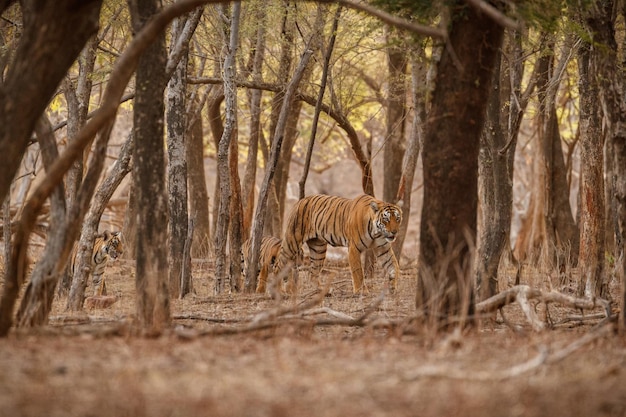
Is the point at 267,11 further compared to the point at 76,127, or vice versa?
the point at 267,11

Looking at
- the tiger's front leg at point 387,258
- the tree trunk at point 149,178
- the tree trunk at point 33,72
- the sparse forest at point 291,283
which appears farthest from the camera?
the tiger's front leg at point 387,258

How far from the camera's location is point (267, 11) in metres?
13.4

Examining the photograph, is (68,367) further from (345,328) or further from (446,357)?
(345,328)

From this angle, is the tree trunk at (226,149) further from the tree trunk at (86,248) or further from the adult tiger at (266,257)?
the adult tiger at (266,257)

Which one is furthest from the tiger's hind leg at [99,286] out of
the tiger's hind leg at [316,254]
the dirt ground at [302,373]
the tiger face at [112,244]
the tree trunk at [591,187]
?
the dirt ground at [302,373]

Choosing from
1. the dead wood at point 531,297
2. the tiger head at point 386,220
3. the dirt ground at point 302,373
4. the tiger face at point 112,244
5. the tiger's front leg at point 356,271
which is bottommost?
the dirt ground at point 302,373

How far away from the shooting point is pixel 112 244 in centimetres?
1421

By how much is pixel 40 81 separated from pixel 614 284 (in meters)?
8.65

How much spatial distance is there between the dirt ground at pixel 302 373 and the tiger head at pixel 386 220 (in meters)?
5.88

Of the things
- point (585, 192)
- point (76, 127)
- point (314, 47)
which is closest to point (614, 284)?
point (585, 192)

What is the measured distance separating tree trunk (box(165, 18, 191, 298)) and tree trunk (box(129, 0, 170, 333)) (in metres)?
2.83

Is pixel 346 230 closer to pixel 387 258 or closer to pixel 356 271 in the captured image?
pixel 387 258

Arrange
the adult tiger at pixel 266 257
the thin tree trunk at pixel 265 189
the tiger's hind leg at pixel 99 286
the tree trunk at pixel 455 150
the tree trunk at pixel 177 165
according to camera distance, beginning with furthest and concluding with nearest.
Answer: the adult tiger at pixel 266 257 < the tiger's hind leg at pixel 99 286 < the thin tree trunk at pixel 265 189 < the tree trunk at pixel 177 165 < the tree trunk at pixel 455 150

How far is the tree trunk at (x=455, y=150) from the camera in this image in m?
6.59
